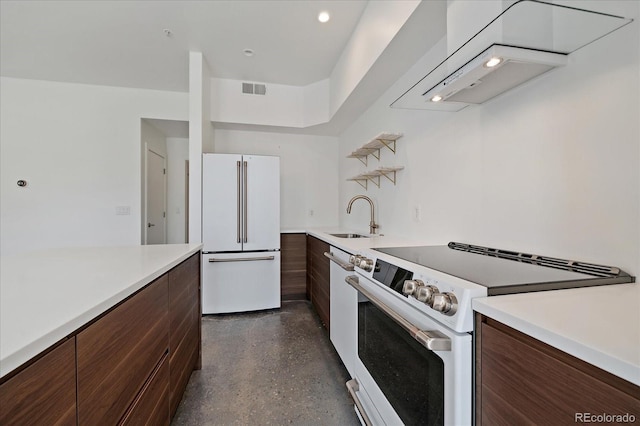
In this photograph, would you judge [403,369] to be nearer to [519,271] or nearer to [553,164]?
[519,271]

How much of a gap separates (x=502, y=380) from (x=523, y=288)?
0.26 meters

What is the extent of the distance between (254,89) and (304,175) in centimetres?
133

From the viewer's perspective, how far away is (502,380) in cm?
65

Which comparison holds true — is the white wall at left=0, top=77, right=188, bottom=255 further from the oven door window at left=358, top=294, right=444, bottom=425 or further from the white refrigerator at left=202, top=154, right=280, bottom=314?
the oven door window at left=358, top=294, right=444, bottom=425

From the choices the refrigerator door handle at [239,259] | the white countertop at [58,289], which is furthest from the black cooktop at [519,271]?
the refrigerator door handle at [239,259]

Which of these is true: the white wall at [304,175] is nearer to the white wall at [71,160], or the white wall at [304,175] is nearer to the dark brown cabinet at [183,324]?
the white wall at [71,160]

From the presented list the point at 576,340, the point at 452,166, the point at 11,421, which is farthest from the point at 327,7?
the point at 11,421

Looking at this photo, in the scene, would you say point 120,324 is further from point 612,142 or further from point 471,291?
point 612,142

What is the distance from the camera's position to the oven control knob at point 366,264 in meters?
1.33

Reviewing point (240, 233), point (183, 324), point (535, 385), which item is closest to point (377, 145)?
point (240, 233)

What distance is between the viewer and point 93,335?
0.70 m

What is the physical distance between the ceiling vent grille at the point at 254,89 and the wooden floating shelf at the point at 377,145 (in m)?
1.59

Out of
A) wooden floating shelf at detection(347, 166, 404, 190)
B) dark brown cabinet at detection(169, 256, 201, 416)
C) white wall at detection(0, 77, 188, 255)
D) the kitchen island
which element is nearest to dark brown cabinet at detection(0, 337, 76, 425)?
the kitchen island

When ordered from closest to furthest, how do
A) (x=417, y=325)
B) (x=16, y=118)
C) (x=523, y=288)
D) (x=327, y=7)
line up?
1. (x=523, y=288)
2. (x=417, y=325)
3. (x=327, y=7)
4. (x=16, y=118)
